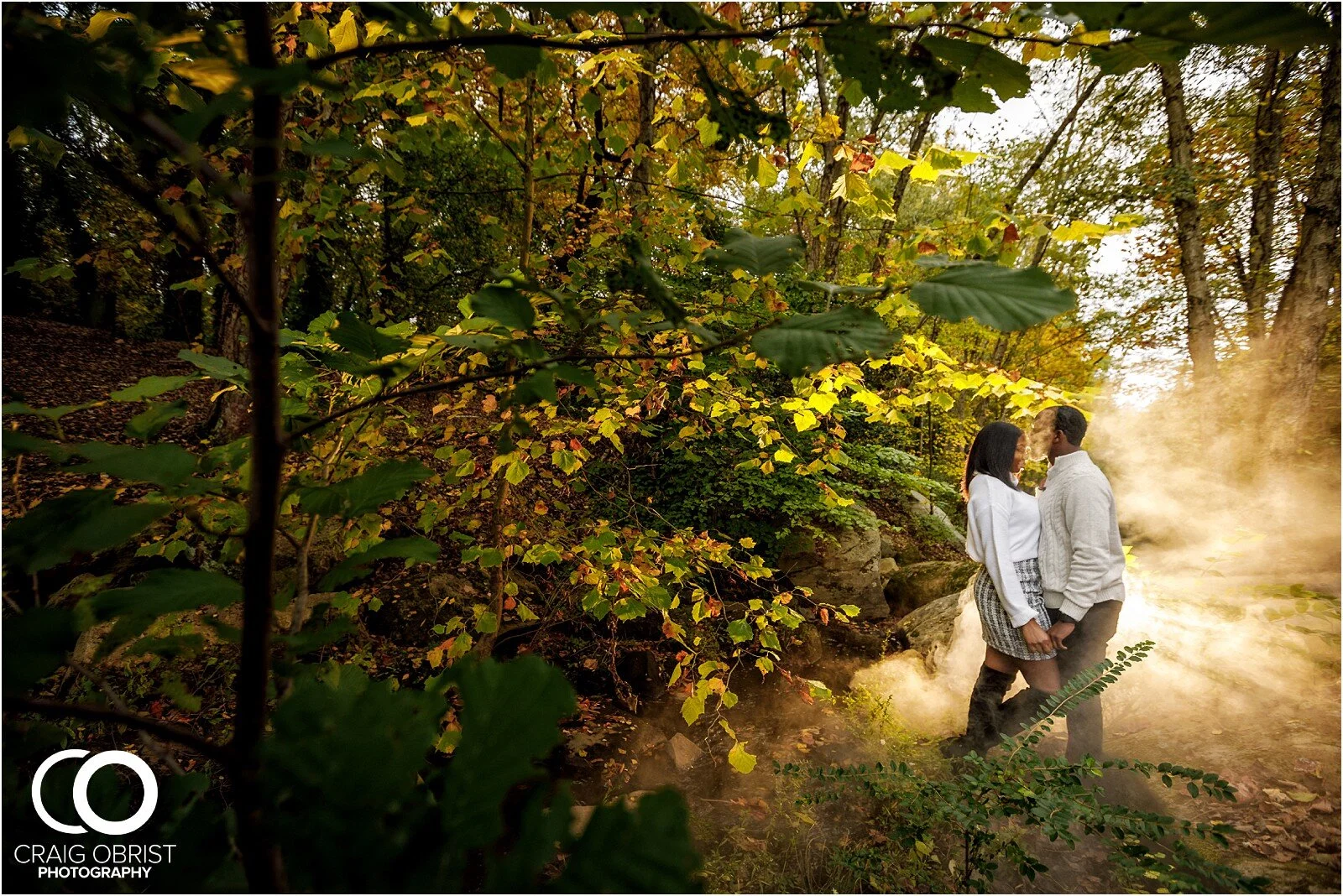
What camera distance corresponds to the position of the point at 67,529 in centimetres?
65

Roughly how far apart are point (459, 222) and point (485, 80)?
5.15 m

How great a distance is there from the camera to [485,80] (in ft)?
8.94

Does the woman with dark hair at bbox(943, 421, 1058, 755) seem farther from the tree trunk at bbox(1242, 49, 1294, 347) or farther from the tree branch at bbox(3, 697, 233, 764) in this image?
the tree trunk at bbox(1242, 49, 1294, 347)

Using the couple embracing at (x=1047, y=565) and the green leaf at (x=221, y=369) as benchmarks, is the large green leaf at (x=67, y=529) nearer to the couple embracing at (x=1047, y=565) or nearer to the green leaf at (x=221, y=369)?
the green leaf at (x=221, y=369)

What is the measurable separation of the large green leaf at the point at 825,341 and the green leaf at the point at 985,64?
0.41m

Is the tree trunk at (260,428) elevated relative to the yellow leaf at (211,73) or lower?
lower

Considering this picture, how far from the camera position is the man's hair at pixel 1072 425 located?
308 cm

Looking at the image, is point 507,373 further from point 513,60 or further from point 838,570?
point 838,570

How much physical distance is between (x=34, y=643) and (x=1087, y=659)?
444cm

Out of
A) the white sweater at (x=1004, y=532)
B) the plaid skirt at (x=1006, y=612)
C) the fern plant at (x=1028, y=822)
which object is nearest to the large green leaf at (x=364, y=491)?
the fern plant at (x=1028, y=822)

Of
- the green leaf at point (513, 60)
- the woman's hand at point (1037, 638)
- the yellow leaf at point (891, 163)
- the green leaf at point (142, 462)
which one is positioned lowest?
the woman's hand at point (1037, 638)

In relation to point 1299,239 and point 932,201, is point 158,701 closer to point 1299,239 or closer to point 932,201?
point 1299,239

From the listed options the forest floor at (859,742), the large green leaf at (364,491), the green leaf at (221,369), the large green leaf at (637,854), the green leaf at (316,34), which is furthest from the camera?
the forest floor at (859,742)

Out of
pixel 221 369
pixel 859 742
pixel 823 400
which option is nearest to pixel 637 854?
pixel 221 369
